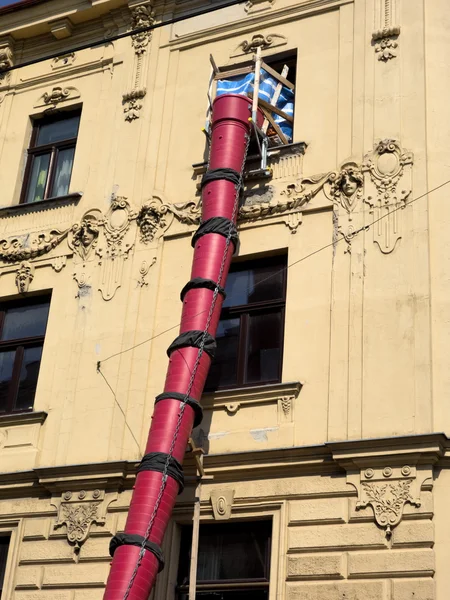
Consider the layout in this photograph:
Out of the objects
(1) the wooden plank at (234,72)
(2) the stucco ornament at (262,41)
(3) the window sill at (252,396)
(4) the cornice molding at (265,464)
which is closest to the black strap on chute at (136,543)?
(4) the cornice molding at (265,464)

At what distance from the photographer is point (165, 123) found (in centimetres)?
1964

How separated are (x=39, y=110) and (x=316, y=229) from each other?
779cm

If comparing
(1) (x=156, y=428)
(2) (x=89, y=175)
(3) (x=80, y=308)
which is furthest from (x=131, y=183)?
(1) (x=156, y=428)

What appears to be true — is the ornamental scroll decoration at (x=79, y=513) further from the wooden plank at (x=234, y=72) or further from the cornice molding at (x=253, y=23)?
the cornice molding at (x=253, y=23)

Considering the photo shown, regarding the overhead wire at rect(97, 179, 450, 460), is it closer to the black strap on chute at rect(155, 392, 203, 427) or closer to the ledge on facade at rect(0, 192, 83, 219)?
the black strap on chute at rect(155, 392, 203, 427)

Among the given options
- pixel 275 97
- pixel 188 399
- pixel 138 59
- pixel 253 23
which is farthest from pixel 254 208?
pixel 138 59

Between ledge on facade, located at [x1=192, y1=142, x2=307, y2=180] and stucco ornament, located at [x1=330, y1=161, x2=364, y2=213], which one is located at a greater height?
ledge on facade, located at [x1=192, y1=142, x2=307, y2=180]

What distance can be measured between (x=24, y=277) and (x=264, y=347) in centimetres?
529

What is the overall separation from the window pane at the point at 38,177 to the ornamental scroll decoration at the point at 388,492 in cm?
979

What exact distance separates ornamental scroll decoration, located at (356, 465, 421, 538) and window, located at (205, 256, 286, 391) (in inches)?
100

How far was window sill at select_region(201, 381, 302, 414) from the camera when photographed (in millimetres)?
15578

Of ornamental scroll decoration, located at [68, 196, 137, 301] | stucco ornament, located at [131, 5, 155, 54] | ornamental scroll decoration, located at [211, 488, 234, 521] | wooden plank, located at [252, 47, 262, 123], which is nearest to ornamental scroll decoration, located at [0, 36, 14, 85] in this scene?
stucco ornament, located at [131, 5, 155, 54]

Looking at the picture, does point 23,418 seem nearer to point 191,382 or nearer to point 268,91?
point 191,382

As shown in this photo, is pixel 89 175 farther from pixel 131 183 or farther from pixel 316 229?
pixel 316 229
